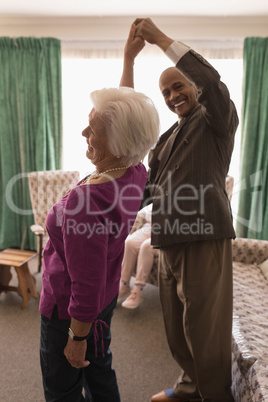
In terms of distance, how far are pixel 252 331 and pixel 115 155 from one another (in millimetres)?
1187

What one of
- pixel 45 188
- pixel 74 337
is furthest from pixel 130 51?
pixel 45 188

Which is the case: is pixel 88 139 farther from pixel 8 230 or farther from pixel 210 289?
pixel 8 230

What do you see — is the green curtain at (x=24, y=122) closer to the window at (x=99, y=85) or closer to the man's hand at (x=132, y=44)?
the window at (x=99, y=85)

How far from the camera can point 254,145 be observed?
3.62m

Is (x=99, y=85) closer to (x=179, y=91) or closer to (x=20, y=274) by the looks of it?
(x=20, y=274)

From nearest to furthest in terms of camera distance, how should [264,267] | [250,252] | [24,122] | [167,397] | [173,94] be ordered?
[173,94] < [167,397] < [264,267] < [250,252] < [24,122]

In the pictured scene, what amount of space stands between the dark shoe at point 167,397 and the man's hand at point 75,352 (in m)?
0.82

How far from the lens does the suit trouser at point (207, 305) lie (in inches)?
50.8

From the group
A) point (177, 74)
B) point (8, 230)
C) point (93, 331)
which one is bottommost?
point (8, 230)

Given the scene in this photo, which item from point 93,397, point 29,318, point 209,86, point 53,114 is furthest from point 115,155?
point 53,114

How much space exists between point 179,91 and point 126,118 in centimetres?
56

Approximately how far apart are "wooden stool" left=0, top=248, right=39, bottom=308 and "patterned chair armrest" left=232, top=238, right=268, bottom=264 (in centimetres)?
169

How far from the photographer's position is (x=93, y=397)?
3.86 feet

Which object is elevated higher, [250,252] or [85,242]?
[85,242]
